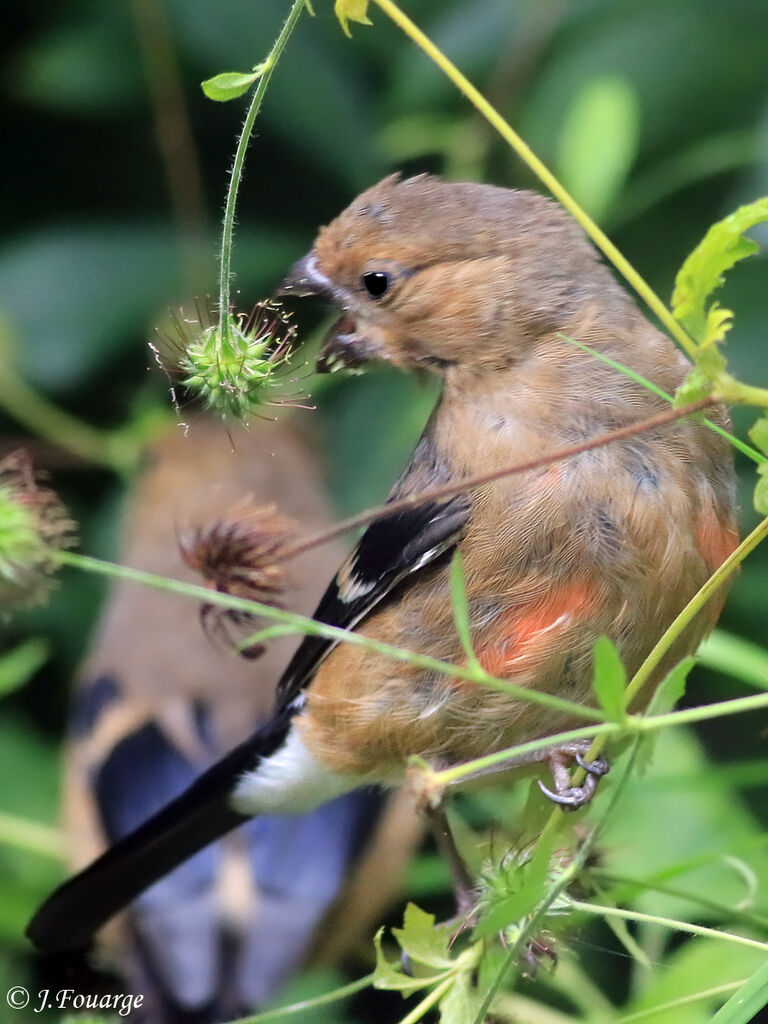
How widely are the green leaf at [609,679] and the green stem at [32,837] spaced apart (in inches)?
85.2

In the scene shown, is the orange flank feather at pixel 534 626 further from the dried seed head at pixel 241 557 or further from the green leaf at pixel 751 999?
the green leaf at pixel 751 999

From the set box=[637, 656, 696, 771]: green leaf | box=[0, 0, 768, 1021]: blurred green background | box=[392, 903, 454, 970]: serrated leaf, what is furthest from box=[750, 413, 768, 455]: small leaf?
box=[0, 0, 768, 1021]: blurred green background

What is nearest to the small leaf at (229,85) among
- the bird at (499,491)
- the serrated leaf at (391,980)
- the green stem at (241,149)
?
the green stem at (241,149)

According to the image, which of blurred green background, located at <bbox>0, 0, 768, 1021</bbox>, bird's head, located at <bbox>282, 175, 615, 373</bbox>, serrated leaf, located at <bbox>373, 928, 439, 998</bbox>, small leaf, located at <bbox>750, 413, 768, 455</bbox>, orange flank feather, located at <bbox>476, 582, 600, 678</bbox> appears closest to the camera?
small leaf, located at <bbox>750, 413, 768, 455</bbox>

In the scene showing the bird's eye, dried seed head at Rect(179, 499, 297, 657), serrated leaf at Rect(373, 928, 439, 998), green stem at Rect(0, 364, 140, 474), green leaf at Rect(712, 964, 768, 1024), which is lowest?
serrated leaf at Rect(373, 928, 439, 998)

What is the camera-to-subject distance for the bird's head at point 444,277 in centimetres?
202

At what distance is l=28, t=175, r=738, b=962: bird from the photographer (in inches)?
73.4

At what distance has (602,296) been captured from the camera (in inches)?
82.2

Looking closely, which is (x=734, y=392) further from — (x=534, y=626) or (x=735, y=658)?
(x=735, y=658)

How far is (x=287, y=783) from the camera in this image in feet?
8.02

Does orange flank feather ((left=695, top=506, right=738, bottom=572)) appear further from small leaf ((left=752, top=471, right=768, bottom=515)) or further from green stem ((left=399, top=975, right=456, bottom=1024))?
green stem ((left=399, top=975, right=456, bottom=1024))

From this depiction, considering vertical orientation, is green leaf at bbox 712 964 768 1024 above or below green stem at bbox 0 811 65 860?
above

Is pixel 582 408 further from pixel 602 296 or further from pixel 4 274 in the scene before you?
pixel 4 274

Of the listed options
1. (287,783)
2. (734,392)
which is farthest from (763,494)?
(287,783)
